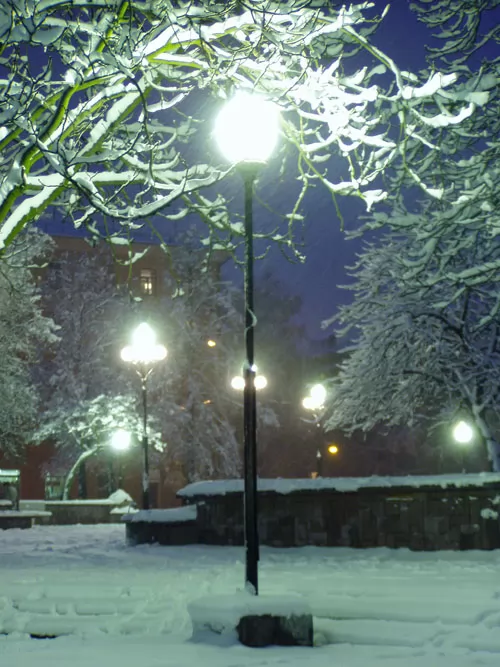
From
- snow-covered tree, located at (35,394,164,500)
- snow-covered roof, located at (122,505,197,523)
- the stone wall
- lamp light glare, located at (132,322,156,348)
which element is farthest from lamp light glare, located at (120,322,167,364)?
snow-covered tree, located at (35,394,164,500)

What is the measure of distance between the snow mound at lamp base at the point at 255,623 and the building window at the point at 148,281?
5096 centimetres

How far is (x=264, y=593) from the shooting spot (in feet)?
27.6

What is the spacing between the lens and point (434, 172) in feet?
40.6

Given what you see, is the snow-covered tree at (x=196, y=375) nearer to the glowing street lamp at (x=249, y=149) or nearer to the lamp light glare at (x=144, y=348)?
the lamp light glare at (x=144, y=348)

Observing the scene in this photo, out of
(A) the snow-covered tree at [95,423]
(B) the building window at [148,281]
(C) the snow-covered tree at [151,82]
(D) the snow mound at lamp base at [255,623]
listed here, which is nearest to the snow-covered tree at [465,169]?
(C) the snow-covered tree at [151,82]

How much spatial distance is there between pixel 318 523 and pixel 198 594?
5.61 metres

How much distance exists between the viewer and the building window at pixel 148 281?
57.3 metres

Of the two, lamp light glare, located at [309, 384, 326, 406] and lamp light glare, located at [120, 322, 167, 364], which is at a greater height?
lamp light glare, located at [120, 322, 167, 364]

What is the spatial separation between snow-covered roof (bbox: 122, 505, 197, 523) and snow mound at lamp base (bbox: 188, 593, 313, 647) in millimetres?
10074

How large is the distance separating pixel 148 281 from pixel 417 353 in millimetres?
34941

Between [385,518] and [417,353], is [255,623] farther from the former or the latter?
[417,353]

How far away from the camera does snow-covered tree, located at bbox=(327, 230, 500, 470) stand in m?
23.9

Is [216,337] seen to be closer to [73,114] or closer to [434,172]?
[434,172]

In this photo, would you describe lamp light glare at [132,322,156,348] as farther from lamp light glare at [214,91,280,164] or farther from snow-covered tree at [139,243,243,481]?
snow-covered tree at [139,243,243,481]
